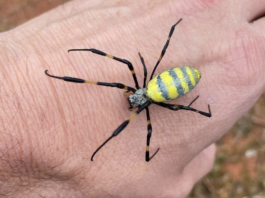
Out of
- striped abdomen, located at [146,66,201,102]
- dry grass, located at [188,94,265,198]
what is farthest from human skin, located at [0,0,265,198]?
dry grass, located at [188,94,265,198]

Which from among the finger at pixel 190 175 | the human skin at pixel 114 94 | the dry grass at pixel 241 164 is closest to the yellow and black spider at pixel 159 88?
the human skin at pixel 114 94

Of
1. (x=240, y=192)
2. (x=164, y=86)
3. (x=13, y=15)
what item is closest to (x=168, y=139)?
(x=164, y=86)

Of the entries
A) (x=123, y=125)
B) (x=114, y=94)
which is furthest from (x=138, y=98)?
(x=123, y=125)

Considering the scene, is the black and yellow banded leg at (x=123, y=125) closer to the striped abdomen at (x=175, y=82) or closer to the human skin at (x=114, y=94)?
the human skin at (x=114, y=94)

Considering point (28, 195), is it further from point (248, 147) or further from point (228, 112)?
point (248, 147)

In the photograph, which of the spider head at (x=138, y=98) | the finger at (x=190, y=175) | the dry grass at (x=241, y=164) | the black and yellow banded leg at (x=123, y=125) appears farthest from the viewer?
the dry grass at (x=241, y=164)

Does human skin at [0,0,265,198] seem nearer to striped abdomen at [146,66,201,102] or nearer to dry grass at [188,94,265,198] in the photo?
striped abdomen at [146,66,201,102]
